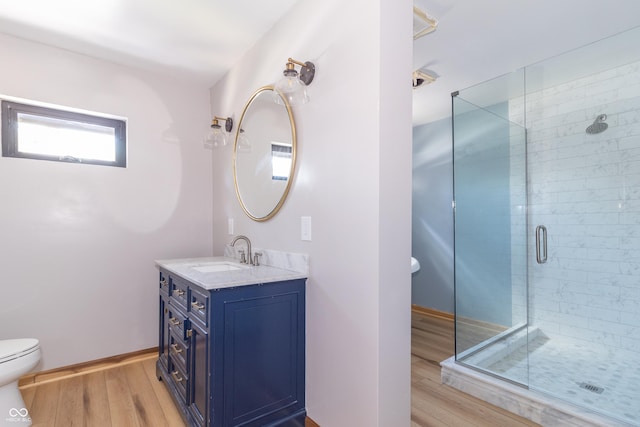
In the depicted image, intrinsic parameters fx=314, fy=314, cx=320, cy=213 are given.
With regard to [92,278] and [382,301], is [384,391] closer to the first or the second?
[382,301]

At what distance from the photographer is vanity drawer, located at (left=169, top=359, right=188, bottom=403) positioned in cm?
173

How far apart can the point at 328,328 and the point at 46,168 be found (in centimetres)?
232

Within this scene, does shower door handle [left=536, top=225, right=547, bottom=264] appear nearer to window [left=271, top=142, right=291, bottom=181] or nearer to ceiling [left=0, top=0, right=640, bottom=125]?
ceiling [left=0, top=0, right=640, bottom=125]

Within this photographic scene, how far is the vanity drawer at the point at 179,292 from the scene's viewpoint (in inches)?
68.2

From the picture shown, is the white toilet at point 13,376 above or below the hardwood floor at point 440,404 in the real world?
above

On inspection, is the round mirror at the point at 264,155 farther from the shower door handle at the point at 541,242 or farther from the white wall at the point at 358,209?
the shower door handle at the point at 541,242

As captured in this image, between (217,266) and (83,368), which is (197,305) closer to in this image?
(217,266)

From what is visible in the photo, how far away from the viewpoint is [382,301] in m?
1.33

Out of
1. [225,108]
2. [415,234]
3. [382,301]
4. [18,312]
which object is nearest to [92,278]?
[18,312]

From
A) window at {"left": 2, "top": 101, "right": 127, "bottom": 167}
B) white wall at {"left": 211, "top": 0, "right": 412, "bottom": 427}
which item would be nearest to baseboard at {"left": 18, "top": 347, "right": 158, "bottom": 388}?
window at {"left": 2, "top": 101, "right": 127, "bottom": 167}

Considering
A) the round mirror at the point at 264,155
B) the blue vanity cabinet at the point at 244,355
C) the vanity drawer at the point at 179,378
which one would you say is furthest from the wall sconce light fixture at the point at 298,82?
the vanity drawer at the point at 179,378

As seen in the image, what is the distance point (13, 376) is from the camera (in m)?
1.67

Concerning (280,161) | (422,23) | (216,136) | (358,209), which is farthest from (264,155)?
(422,23)

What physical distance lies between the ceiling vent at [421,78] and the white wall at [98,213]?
1925 millimetres
